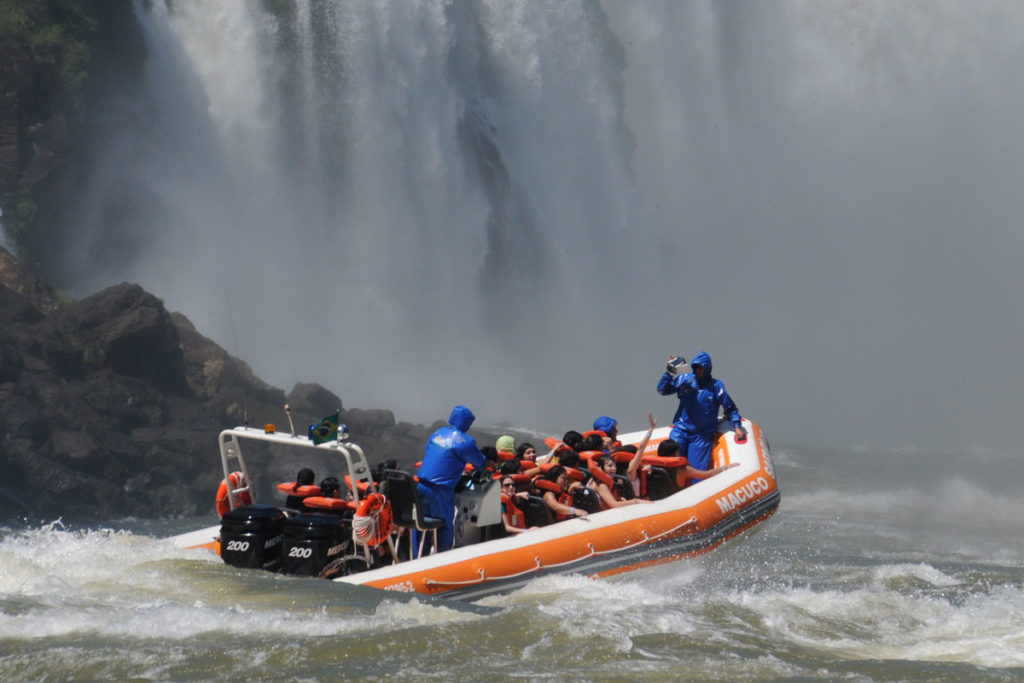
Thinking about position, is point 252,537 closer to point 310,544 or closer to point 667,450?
point 310,544

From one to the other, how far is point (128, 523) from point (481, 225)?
1902 cm

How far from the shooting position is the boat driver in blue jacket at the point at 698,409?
11719mm

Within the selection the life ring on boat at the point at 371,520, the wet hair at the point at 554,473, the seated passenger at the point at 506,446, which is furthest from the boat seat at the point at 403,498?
the seated passenger at the point at 506,446

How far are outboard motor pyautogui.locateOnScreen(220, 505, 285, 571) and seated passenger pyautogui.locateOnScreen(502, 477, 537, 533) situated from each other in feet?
6.18

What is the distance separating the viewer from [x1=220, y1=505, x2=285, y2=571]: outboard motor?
8.38 m

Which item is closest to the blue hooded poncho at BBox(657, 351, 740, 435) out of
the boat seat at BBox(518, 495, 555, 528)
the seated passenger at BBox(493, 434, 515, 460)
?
the seated passenger at BBox(493, 434, 515, 460)

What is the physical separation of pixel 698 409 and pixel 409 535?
13.1 ft

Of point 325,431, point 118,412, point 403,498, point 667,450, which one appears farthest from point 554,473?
point 118,412

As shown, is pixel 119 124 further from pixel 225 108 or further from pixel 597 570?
pixel 597 570

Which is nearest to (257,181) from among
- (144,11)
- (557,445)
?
(144,11)

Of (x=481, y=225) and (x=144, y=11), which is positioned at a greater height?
(x=144, y=11)

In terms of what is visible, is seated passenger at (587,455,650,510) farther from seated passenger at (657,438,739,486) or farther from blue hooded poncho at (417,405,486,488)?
blue hooded poncho at (417,405,486,488)

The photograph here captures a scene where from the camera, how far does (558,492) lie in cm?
989

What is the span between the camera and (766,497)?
1103 centimetres
